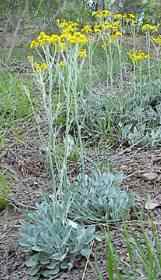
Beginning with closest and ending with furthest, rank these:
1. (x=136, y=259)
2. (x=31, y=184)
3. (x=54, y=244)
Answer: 1. (x=136, y=259)
2. (x=54, y=244)
3. (x=31, y=184)

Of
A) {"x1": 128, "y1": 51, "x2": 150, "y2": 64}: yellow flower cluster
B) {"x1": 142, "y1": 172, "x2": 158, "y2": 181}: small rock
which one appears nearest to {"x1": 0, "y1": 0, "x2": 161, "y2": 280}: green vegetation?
{"x1": 128, "y1": 51, "x2": 150, "y2": 64}: yellow flower cluster

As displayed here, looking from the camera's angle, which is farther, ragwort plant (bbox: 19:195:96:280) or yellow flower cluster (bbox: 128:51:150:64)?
yellow flower cluster (bbox: 128:51:150:64)

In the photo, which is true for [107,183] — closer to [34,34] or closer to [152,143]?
[152,143]

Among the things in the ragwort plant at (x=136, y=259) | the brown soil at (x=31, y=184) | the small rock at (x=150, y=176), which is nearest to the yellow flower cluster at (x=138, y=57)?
the brown soil at (x=31, y=184)

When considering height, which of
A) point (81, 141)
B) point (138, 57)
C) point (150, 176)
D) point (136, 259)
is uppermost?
point (138, 57)

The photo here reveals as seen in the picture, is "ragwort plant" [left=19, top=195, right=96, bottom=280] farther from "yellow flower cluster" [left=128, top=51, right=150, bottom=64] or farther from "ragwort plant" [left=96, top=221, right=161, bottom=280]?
"yellow flower cluster" [left=128, top=51, right=150, bottom=64]

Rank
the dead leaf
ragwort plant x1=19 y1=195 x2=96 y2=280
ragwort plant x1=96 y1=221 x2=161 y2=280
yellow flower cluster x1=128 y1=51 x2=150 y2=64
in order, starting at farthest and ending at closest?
yellow flower cluster x1=128 y1=51 x2=150 y2=64 < the dead leaf < ragwort plant x1=19 y1=195 x2=96 y2=280 < ragwort plant x1=96 y1=221 x2=161 y2=280

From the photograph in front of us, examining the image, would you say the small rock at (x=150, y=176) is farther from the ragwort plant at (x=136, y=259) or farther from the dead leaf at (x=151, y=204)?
the ragwort plant at (x=136, y=259)

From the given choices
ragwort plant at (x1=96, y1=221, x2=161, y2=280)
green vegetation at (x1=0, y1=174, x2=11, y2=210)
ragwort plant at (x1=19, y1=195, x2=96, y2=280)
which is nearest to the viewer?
ragwort plant at (x1=96, y1=221, x2=161, y2=280)

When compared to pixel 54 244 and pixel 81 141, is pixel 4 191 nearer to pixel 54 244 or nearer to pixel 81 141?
pixel 81 141

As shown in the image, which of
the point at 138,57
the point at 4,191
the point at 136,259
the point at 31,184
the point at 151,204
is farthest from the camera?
the point at 138,57

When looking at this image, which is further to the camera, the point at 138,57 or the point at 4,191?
the point at 138,57

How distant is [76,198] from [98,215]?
0.14 m

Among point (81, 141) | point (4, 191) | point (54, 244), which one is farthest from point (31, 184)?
point (54, 244)
